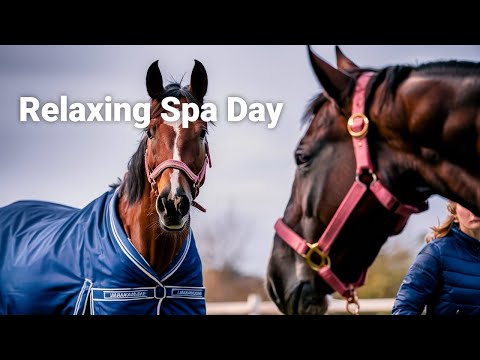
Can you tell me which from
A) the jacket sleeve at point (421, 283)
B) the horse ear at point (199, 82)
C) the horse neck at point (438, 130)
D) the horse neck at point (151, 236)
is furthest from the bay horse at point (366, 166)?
the horse ear at point (199, 82)

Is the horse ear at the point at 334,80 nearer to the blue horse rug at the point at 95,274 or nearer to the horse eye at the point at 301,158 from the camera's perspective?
the horse eye at the point at 301,158

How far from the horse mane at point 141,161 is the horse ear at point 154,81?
4cm

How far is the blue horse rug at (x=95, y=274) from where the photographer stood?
300cm

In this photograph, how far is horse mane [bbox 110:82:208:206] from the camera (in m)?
3.06

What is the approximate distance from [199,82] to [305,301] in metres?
1.57

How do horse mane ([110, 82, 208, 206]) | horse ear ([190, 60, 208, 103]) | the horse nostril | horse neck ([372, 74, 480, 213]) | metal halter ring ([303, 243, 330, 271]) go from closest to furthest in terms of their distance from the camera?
horse neck ([372, 74, 480, 213]) < metal halter ring ([303, 243, 330, 271]) < the horse nostril < horse mane ([110, 82, 208, 206]) < horse ear ([190, 60, 208, 103])

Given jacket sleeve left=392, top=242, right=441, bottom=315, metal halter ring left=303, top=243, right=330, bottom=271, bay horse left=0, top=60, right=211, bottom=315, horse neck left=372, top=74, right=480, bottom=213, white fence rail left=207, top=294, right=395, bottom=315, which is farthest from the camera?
white fence rail left=207, top=294, right=395, bottom=315

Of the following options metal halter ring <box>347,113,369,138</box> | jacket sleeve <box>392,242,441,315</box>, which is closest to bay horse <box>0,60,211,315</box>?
jacket sleeve <box>392,242,441,315</box>

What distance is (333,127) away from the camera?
186 cm

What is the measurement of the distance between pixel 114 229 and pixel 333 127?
149cm

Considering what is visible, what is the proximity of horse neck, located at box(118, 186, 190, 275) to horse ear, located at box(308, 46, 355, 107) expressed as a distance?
1.35 m

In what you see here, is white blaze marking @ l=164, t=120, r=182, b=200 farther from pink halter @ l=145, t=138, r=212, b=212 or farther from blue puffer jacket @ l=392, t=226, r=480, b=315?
blue puffer jacket @ l=392, t=226, r=480, b=315
